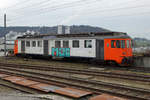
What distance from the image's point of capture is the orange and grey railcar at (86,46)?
1648 centimetres

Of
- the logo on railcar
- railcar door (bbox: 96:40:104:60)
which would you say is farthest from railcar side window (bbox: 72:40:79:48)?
railcar door (bbox: 96:40:104:60)

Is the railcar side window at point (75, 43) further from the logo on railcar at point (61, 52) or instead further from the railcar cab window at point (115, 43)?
the railcar cab window at point (115, 43)

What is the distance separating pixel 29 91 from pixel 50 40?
→ 44.9 feet

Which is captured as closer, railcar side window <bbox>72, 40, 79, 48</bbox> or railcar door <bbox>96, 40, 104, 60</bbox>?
railcar door <bbox>96, 40, 104, 60</bbox>

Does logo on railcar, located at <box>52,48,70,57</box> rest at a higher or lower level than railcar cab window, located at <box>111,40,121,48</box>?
lower

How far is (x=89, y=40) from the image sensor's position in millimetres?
18172

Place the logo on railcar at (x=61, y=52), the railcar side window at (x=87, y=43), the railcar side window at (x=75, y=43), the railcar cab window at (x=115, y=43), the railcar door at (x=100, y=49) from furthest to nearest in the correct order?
the logo on railcar at (x=61, y=52) < the railcar side window at (x=75, y=43) < the railcar side window at (x=87, y=43) < the railcar door at (x=100, y=49) < the railcar cab window at (x=115, y=43)

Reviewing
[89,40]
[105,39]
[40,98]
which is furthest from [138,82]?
[89,40]

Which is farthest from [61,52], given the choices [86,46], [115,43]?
[115,43]

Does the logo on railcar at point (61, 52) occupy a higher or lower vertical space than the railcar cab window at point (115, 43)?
lower

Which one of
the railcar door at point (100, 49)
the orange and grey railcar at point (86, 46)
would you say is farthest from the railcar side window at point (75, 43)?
the railcar door at point (100, 49)

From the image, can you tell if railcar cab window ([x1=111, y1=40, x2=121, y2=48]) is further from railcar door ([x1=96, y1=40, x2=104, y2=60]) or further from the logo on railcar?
the logo on railcar

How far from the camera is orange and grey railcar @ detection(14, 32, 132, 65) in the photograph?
54.1ft

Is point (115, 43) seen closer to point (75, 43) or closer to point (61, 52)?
point (75, 43)
